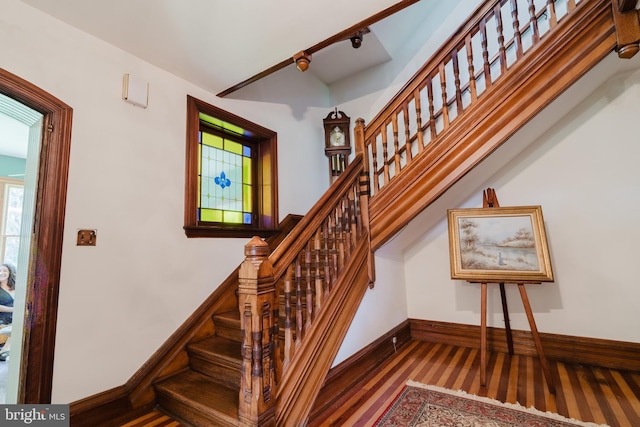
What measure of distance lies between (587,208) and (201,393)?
3371 millimetres

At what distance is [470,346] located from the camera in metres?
2.81

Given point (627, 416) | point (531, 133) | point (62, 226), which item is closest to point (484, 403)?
point (627, 416)

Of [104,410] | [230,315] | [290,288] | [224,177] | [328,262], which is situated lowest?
[104,410]

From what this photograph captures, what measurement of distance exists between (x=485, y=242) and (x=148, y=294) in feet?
8.57

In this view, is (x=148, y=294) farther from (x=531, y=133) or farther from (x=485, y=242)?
(x=531, y=133)

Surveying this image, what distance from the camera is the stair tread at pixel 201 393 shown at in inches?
63.1

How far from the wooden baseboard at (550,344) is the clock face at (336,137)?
7.58 feet

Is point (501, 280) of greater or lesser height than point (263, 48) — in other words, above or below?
below

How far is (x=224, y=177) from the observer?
2881mm

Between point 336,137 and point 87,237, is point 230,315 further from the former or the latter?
point 336,137

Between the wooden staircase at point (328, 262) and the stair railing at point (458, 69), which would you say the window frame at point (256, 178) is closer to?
the wooden staircase at point (328, 262)

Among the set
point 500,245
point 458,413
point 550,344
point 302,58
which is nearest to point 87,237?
point 302,58

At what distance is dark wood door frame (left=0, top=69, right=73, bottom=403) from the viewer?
1528mm

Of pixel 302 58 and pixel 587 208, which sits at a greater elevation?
pixel 302 58
